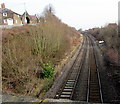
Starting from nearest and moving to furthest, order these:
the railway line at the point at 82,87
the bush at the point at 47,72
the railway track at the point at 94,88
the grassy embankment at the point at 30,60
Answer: the grassy embankment at the point at 30,60 → the railway track at the point at 94,88 → the railway line at the point at 82,87 → the bush at the point at 47,72

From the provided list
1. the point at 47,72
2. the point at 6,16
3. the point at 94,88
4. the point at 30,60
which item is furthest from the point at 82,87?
the point at 6,16

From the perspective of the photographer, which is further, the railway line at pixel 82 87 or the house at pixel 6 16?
the house at pixel 6 16

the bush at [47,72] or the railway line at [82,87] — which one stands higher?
the bush at [47,72]

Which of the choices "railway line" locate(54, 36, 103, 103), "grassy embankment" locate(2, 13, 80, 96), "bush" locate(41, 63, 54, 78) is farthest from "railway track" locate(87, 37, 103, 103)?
"bush" locate(41, 63, 54, 78)

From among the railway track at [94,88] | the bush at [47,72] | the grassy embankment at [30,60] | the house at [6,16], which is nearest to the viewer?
the grassy embankment at [30,60]

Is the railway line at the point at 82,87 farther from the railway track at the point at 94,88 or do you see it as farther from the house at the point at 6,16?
the house at the point at 6,16

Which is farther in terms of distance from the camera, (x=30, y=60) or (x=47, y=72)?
(x=47, y=72)

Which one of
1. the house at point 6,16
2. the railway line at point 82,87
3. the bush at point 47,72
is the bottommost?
the railway line at point 82,87

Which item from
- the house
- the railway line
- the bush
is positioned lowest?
the railway line

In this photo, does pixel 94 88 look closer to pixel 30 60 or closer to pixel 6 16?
pixel 30 60

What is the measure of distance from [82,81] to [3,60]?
7538 mm

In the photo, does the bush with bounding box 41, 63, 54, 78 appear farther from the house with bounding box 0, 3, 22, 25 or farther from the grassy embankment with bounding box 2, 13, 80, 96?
the house with bounding box 0, 3, 22, 25

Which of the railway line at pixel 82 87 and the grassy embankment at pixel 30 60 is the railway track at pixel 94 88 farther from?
the grassy embankment at pixel 30 60

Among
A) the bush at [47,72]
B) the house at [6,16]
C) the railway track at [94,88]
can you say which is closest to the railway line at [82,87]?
the railway track at [94,88]
